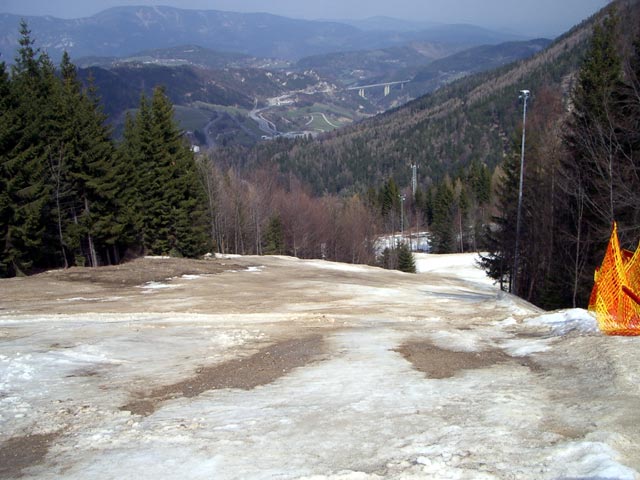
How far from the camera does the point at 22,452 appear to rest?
21.1ft

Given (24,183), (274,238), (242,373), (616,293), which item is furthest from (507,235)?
(274,238)

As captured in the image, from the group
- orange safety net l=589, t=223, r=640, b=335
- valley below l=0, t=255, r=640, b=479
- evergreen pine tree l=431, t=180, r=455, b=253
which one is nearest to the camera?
valley below l=0, t=255, r=640, b=479

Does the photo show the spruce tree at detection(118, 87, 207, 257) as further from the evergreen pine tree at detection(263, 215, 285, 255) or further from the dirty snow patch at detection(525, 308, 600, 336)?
Result: the dirty snow patch at detection(525, 308, 600, 336)

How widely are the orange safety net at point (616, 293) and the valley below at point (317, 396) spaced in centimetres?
104

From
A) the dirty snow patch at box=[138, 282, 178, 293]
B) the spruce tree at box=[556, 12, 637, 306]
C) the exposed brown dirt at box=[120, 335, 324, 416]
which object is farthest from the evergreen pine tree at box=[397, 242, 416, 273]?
the exposed brown dirt at box=[120, 335, 324, 416]

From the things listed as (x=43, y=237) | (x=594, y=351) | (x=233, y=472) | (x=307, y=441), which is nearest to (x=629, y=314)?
(x=594, y=351)

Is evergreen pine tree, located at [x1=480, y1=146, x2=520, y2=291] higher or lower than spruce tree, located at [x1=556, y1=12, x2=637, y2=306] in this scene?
lower

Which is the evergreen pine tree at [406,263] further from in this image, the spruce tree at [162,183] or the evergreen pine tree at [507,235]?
the spruce tree at [162,183]

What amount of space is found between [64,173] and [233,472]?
28.6 m

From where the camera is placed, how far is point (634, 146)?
68.8 ft

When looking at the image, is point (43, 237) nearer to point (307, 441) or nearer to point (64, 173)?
point (64, 173)

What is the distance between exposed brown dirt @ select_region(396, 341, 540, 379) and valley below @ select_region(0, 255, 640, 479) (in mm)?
47

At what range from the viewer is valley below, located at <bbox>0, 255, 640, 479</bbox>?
575 centimetres

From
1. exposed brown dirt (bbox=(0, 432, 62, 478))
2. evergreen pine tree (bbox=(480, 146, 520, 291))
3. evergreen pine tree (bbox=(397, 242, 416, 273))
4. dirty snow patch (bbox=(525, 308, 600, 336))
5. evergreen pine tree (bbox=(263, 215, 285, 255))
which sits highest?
exposed brown dirt (bbox=(0, 432, 62, 478))
